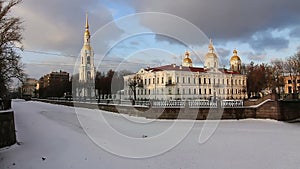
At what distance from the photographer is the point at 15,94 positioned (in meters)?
123

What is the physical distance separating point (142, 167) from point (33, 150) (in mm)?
6187

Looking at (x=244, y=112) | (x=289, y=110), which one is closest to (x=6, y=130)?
(x=244, y=112)

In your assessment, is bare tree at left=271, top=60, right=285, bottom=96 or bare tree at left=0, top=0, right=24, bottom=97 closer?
bare tree at left=0, top=0, right=24, bottom=97

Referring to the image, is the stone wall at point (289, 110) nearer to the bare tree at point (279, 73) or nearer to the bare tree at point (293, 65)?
the bare tree at point (293, 65)

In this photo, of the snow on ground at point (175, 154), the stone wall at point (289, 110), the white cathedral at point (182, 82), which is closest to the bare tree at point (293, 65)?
the white cathedral at point (182, 82)

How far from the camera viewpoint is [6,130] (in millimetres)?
14047

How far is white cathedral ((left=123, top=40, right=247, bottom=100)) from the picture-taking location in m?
56.2

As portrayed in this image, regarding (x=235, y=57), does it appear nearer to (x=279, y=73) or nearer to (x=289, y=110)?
(x=279, y=73)

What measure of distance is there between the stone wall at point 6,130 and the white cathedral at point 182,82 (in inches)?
1470

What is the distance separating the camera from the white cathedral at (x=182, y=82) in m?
56.2

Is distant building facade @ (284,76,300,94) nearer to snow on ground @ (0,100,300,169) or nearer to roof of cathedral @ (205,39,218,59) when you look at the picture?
roof of cathedral @ (205,39,218,59)

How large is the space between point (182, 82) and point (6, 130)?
151 ft

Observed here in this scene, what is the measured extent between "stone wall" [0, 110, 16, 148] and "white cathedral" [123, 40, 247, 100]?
37.3 m

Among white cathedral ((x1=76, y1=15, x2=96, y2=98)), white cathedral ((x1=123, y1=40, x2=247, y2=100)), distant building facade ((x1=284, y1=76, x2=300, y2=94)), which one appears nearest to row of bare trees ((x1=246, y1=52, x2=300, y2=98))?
distant building facade ((x1=284, y1=76, x2=300, y2=94))
